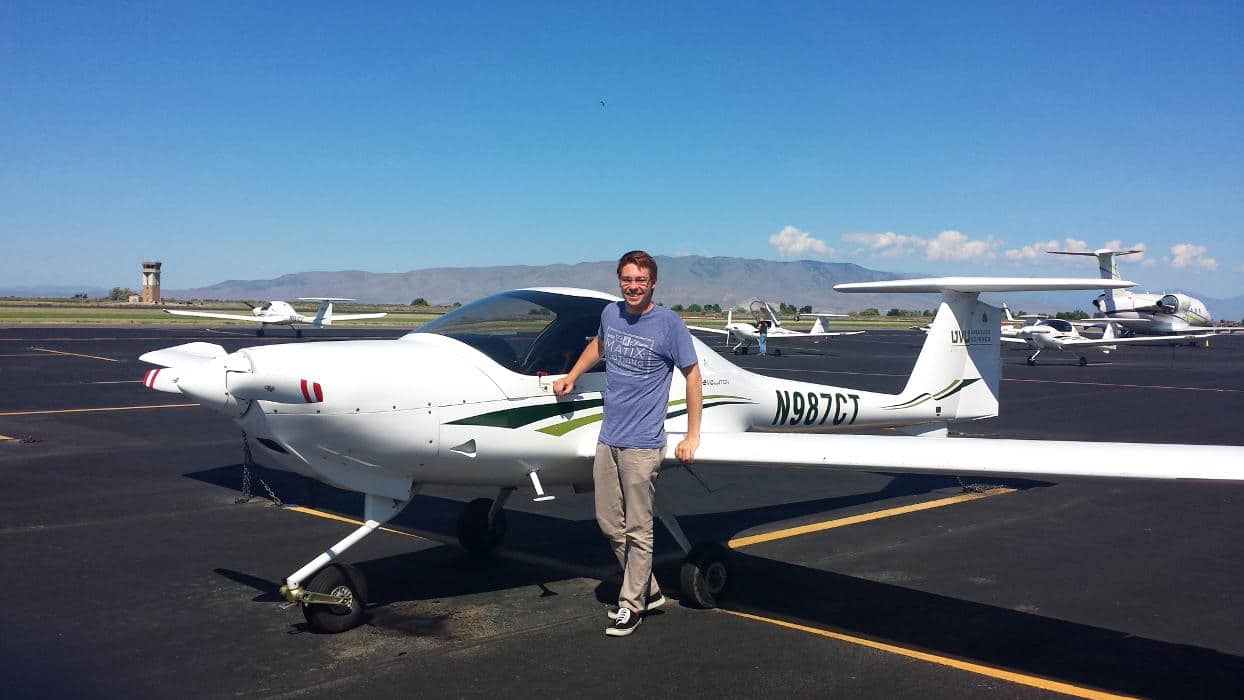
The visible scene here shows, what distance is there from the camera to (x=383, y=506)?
18.8 ft

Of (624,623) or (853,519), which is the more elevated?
(624,623)

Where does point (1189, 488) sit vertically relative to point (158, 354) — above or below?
below

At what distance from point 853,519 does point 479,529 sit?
3592mm

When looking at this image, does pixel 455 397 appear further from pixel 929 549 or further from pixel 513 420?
pixel 929 549

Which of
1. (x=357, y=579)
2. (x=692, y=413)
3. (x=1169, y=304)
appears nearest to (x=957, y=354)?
(x=692, y=413)

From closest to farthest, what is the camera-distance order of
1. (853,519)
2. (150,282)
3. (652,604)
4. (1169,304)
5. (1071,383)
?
(652,604) < (853,519) < (1071,383) < (1169,304) < (150,282)

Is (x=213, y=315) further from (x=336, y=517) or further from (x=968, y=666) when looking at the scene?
(x=968, y=666)

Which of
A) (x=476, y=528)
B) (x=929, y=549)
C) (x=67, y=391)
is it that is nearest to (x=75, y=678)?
(x=476, y=528)

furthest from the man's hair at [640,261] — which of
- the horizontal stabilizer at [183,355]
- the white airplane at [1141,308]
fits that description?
the white airplane at [1141,308]

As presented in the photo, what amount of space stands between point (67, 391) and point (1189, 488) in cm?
2039

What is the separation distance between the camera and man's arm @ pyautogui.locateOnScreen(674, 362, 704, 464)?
547 centimetres

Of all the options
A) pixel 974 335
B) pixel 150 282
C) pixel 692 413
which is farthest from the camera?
pixel 150 282

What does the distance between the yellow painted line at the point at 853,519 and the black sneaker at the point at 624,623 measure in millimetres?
2278

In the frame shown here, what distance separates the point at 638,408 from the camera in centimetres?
545
